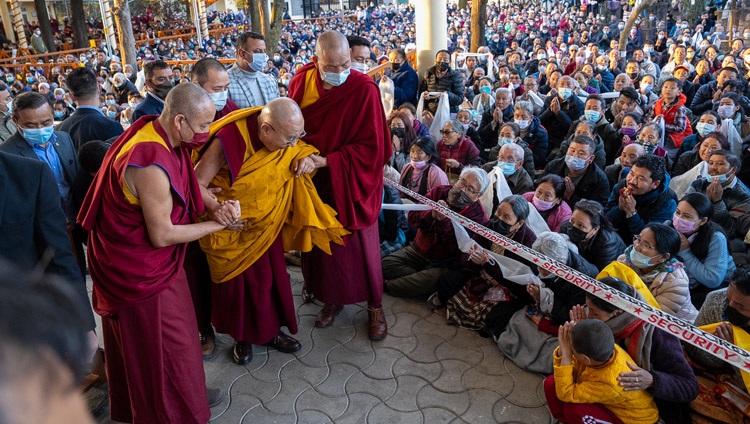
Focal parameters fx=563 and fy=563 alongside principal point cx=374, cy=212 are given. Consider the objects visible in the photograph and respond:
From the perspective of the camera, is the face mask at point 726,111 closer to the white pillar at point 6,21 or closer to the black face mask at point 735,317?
the black face mask at point 735,317

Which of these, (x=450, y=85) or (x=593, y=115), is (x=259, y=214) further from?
(x=450, y=85)

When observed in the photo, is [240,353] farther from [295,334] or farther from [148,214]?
[148,214]

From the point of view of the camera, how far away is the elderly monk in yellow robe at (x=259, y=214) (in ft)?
8.80

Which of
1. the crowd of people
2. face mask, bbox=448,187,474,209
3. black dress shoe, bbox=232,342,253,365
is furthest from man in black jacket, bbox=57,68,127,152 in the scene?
face mask, bbox=448,187,474,209

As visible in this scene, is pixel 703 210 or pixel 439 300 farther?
pixel 439 300

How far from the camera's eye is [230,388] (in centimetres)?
298

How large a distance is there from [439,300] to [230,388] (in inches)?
55.4

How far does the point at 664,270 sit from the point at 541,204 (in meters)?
1.16

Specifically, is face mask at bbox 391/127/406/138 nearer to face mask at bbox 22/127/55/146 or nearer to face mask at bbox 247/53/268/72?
face mask at bbox 247/53/268/72

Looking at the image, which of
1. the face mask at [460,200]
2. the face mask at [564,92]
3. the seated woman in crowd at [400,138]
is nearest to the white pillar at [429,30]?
the face mask at [564,92]

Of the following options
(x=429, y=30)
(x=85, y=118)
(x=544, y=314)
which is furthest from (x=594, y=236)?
(x=429, y=30)

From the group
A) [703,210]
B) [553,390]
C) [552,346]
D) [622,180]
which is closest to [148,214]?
[553,390]

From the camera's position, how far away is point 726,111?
5.79 metres

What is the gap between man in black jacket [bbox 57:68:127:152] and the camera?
3789 mm
